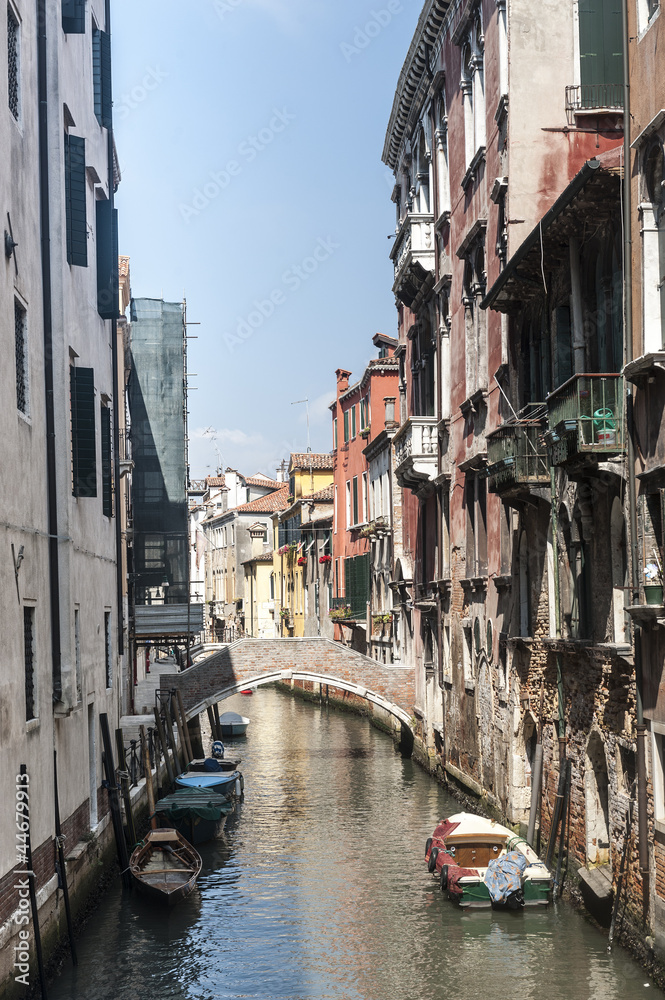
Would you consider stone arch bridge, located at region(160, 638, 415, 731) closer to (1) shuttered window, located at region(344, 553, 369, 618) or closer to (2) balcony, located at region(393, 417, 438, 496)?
(2) balcony, located at region(393, 417, 438, 496)

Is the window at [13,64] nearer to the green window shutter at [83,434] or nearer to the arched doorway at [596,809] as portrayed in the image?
the green window shutter at [83,434]

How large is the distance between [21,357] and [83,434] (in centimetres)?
250

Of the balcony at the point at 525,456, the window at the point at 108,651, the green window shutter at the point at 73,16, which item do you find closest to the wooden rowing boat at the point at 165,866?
the window at the point at 108,651

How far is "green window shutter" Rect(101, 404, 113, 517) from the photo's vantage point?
1697cm

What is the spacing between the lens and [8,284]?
10.4 meters

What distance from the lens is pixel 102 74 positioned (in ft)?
56.5

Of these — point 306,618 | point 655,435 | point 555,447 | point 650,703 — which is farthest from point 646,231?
point 306,618

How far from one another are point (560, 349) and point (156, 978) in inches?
312

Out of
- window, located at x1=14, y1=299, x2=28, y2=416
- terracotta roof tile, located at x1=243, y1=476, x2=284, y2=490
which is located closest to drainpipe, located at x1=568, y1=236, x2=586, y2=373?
window, located at x1=14, y1=299, x2=28, y2=416

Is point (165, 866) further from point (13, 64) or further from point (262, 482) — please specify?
point (262, 482)

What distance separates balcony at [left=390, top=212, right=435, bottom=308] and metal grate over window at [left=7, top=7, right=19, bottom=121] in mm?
12902

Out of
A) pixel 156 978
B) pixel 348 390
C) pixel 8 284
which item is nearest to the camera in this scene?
pixel 8 284

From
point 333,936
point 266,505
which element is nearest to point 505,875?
point 333,936

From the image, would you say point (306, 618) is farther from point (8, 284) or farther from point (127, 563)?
point (8, 284)
